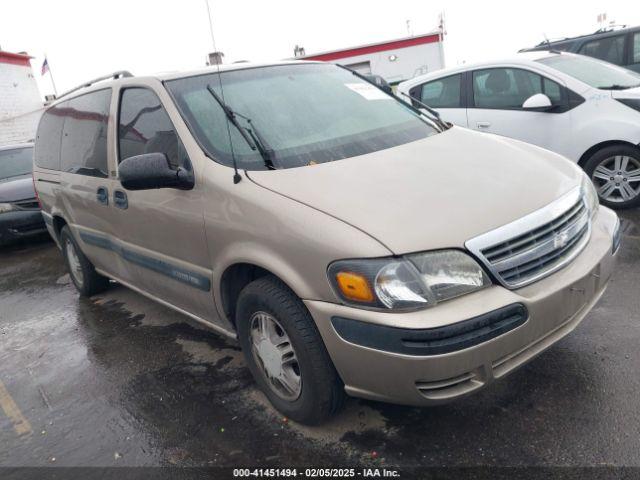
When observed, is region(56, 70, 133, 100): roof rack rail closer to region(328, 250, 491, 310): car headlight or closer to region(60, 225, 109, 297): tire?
region(60, 225, 109, 297): tire

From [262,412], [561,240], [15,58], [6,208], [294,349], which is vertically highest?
[15,58]

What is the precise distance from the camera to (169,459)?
8.48ft

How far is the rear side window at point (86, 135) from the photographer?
3773mm

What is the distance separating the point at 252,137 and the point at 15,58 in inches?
836

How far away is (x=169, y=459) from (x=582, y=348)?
2.31m

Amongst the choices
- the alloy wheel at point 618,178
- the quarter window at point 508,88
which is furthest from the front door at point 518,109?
the alloy wheel at point 618,178

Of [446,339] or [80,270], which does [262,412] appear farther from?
[80,270]

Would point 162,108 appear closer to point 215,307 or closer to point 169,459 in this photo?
point 215,307

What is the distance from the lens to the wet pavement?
7.84 feet

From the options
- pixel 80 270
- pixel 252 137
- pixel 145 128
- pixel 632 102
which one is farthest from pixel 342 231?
pixel 632 102

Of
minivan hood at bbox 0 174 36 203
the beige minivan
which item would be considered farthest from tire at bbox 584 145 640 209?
minivan hood at bbox 0 174 36 203

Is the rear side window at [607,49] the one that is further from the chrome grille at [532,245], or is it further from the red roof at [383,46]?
the red roof at [383,46]

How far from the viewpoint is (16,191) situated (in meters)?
7.42

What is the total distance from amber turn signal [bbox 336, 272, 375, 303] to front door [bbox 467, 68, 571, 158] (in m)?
4.20
